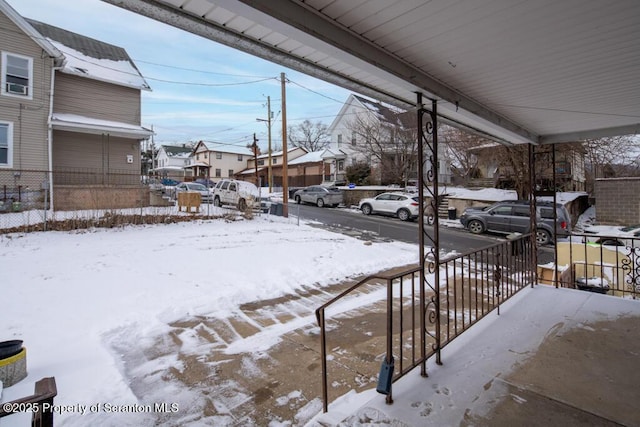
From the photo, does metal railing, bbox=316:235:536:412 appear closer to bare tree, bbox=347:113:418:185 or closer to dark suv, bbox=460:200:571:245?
dark suv, bbox=460:200:571:245

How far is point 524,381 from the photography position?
263cm

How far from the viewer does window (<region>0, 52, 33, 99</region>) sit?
1212 cm

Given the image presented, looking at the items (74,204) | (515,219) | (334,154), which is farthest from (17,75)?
(334,154)

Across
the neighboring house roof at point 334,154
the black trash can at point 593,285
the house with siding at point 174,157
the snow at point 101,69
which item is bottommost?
the black trash can at point 593,285

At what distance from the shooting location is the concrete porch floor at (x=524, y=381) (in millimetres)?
2219

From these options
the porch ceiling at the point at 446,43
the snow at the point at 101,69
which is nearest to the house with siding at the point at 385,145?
the snow at the point at 101,69

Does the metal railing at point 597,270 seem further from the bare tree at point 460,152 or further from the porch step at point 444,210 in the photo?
the bare tree at point 460,152

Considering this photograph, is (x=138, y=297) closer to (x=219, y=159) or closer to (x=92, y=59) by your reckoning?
(x=92, y=59)

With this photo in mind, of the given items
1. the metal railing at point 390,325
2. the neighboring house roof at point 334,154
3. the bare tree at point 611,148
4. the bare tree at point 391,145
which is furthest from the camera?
the neighboring house roof at point 334,154

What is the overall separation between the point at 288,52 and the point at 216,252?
635cm

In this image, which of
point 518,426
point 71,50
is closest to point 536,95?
point 518,426

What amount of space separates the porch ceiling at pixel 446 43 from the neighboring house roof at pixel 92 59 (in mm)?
16414

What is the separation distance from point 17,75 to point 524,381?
17.6 metres

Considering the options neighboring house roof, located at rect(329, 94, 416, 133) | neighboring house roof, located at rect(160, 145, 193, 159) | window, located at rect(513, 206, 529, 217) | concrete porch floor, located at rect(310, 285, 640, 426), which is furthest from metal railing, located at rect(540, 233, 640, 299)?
neighboring house roof, located at rect(160, 145, 193, 159)
